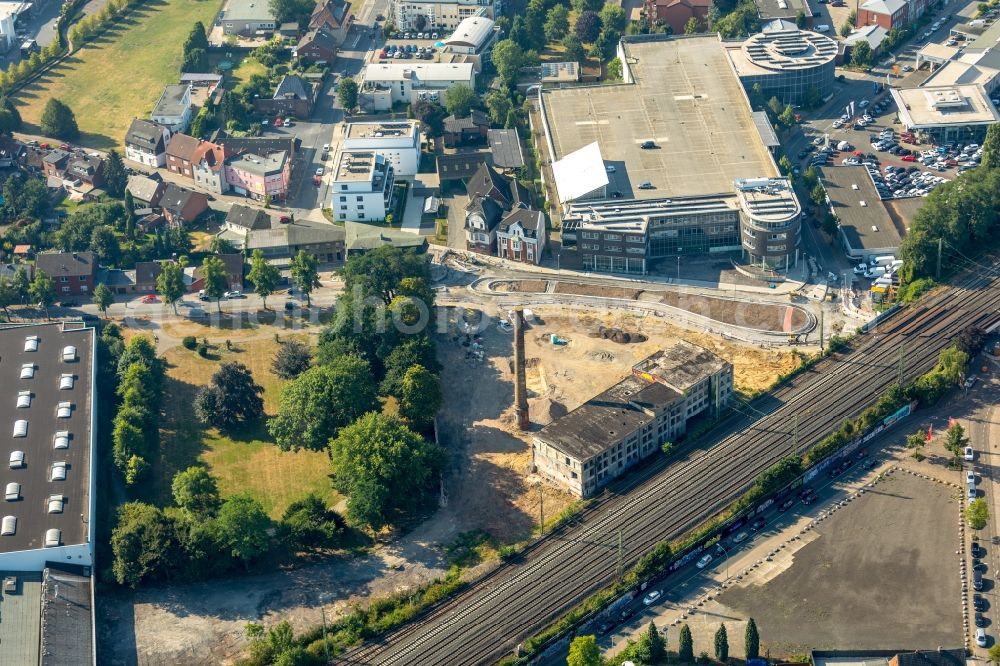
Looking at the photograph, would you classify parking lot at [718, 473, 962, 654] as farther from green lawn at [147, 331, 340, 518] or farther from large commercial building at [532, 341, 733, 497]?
green lawn at [147, 331, 340, 518]

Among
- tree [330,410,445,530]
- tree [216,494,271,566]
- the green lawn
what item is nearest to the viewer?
tree [216,494,271,566]

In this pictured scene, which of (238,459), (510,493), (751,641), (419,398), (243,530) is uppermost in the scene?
A: (419,398)

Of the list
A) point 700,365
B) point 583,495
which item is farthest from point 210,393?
point 700,365

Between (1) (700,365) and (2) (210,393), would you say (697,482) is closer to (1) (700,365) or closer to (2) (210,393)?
(1) (700,365)

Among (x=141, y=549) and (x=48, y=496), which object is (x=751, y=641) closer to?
(x=141, y=549)

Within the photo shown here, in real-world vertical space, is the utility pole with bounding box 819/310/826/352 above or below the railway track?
above

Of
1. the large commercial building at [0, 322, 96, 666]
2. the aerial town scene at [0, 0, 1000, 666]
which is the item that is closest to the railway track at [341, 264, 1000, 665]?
the aerial town scene at [0, 0, 1000, 666]

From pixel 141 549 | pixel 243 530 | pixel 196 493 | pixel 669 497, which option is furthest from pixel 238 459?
pixel 669 497

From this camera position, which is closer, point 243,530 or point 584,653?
point 584,653

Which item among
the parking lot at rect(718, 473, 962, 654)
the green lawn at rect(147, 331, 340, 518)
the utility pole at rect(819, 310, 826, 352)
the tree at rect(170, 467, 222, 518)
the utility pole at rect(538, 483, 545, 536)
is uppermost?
the utility pole at rect(819, 310, 826, 352)
